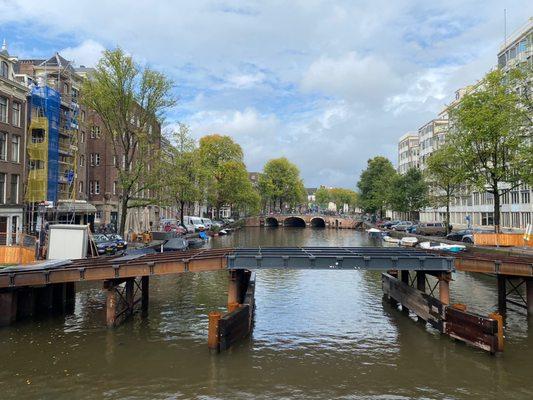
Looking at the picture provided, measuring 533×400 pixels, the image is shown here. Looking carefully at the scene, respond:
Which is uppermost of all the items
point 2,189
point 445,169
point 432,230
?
point 445,169

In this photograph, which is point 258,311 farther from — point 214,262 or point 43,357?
point 43,357

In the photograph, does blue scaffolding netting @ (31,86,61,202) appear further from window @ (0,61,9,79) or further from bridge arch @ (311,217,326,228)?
bridge arch @ (311,217,326,228)

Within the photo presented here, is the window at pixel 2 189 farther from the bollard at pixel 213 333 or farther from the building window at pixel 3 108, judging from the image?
the bollard at pixel 213 333

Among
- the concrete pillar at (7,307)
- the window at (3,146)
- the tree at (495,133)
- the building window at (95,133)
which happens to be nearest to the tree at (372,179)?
the tree at (495,133)

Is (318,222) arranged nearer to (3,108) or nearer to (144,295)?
(3,108)

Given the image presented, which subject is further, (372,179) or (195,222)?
(372,179)

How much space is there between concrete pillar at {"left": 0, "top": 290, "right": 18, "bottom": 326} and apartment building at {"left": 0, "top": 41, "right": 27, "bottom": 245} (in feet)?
73.1

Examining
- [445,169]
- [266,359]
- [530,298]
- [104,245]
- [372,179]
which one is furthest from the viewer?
[372,179]

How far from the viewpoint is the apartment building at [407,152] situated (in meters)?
132

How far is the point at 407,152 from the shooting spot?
13800 centimetres

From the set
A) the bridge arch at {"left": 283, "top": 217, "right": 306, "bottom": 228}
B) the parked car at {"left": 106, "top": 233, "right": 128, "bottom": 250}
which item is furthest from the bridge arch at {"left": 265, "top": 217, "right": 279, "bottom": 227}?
the parked car at {"left": 106, "top": 233, "right": 128, "bottom": 250}

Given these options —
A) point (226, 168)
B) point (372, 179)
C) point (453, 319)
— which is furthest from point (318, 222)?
point (453, 319)

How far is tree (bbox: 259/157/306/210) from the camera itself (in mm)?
146625

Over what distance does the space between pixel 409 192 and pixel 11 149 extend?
2708 inches
